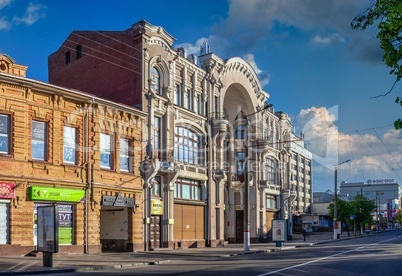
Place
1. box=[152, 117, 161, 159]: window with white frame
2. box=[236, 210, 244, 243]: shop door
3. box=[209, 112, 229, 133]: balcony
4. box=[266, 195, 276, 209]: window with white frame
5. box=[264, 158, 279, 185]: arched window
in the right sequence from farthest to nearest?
1. box=[266, 195, 276, 209]: window with white frame
2. box=[264, 158, 279, 185]: arched window
3. box=[236, 210, 244, 243]: shop door
4. box=[209, 112, 229, 133]: balcony
5. box=[152, 117, 161, 159]: window with white frame

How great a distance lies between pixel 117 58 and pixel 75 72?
440cm

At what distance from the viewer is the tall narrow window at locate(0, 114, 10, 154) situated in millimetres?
24484

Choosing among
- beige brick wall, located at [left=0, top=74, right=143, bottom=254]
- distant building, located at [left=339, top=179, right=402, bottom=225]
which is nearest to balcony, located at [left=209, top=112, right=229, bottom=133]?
beige brick wall, located at [left=0, top=74, right=143, bottom=254]

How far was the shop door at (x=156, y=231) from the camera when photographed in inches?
1361

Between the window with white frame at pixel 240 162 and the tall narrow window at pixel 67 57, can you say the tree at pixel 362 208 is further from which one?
the tall narrow window at pixel 67 57

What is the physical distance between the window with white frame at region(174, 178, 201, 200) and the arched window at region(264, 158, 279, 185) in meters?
14.2

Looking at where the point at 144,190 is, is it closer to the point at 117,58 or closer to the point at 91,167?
the point at 91,167

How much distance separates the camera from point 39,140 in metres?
26.4

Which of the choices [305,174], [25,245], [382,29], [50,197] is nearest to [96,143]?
[50,197]

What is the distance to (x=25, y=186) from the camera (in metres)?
25.0

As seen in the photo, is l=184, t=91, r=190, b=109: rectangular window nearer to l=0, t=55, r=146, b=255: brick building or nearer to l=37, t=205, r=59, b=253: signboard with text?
l=0, t=55, r=146, b=255: brick building

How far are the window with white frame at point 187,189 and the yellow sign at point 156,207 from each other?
2782 mm

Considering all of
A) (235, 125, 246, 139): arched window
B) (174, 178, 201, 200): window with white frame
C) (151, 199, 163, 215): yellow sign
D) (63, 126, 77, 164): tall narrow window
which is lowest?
(151, 199, 163, 215): yellow sign

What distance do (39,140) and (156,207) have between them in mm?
10806
